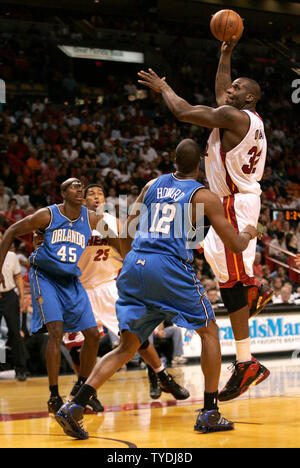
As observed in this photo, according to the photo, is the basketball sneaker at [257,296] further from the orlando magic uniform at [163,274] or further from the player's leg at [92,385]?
the player's leg at [92,385]

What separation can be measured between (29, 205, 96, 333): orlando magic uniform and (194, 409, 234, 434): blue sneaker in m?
1.45

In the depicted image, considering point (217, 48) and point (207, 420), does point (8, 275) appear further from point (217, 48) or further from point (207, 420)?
point (217, 48)

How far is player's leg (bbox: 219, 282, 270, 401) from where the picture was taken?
488cm

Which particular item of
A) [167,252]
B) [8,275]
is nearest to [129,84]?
[8,275]

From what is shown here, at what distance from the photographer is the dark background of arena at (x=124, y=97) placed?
12.8 m

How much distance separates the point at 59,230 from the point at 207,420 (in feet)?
6.44

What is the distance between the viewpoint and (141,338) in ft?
14.1

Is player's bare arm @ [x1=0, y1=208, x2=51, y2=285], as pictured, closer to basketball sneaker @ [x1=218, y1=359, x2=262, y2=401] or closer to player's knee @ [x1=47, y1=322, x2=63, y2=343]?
player's knee @ [x1=47, y1=322, x2=63, y2=343]

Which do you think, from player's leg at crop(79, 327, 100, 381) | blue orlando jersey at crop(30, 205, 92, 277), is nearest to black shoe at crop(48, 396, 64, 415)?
player's leg at crop(79, 327, 100, 381)

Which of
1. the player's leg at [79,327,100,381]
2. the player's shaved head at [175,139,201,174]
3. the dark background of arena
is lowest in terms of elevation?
the player's leg at [79,327,100,381]

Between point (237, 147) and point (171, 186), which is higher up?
point (237, 147)
